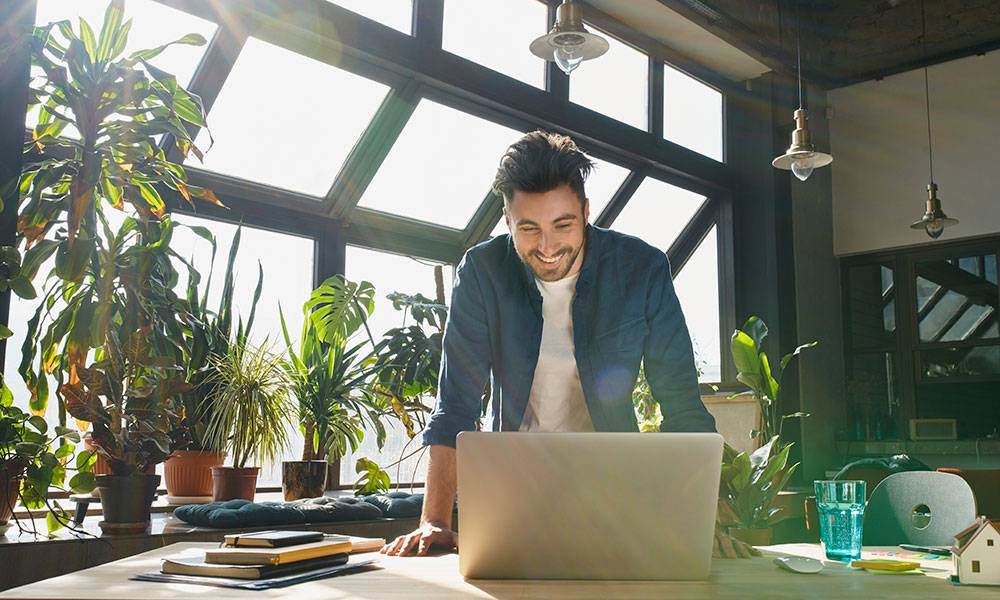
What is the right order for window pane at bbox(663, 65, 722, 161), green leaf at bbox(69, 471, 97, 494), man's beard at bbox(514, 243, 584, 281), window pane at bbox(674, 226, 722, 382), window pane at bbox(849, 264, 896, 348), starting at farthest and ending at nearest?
window pane at bbox(849, 264, 896, 348), window pane at bbox(674, 226, 722, 382), window pane at bbox(663, 65, 722, 161), green leaf at bbox(69, 471, 97, 494), man's beard at bbox(514, 243, 584, 281)

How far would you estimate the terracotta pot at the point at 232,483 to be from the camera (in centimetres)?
323

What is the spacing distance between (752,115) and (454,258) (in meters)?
2.98

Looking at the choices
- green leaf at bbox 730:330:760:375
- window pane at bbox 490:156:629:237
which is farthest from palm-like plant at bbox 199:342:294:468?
window pane at bbox 490:156:629:237

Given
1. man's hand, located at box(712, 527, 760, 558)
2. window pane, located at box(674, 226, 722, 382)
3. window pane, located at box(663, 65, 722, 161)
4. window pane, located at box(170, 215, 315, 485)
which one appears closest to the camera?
man's hand, located at box(712, 527, 760, 558)

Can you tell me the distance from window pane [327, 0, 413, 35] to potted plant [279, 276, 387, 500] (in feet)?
4.30

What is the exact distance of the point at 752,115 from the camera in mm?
6773

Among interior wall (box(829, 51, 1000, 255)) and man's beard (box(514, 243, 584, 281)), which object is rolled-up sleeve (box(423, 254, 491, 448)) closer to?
man's beard (box(514, 243, 584, 281))

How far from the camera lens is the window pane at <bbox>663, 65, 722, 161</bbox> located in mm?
6176

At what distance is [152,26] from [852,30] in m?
4.97

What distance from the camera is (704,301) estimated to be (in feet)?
21.6

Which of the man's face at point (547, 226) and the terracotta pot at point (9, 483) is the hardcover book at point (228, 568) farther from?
the terracotta pot at point (9, 483)

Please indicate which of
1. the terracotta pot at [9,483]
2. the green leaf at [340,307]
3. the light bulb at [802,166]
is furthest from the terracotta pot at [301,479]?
the light bulb at [802,166]

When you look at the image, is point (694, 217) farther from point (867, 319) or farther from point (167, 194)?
point (167, 194)

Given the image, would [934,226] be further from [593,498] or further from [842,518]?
[593,498]
